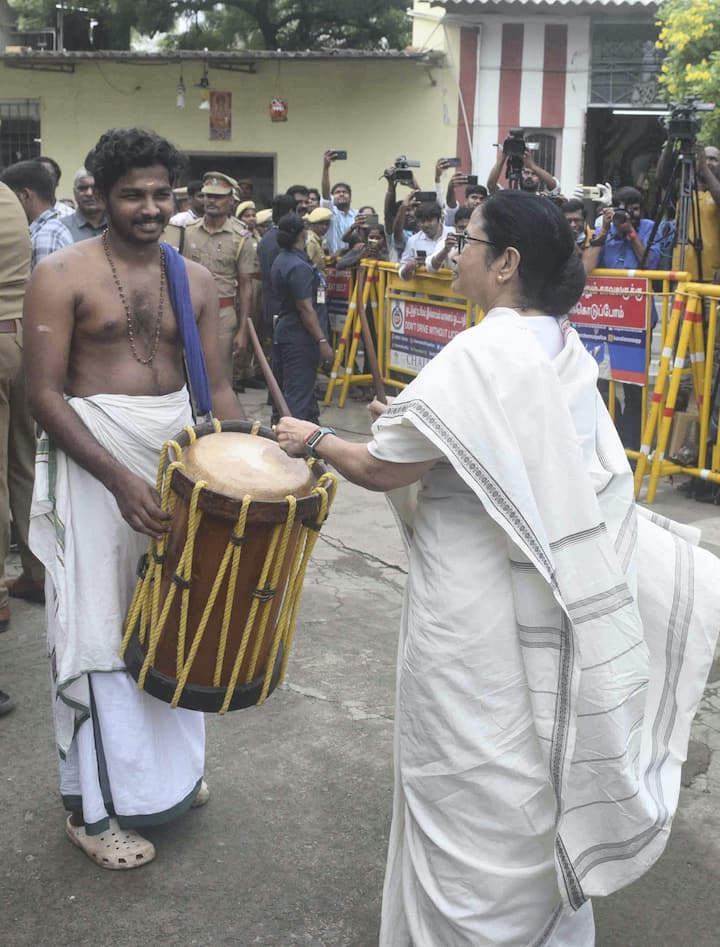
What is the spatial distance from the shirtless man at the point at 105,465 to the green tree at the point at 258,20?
1702 centimetres

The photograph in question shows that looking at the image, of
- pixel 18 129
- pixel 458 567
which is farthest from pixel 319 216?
pixel 18 129

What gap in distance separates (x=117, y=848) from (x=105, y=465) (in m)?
1.02

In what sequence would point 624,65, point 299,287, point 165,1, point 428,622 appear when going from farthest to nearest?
1. point 165,1
2. point 624,65
3. point 299,287
4. point 428,622

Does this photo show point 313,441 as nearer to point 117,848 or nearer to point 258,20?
point 117,848

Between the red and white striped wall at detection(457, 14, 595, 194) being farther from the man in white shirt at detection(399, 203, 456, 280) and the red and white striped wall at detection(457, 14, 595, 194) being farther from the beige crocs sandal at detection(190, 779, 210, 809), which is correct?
the beige crocs sandal at detection(190, 779, 210, 809)

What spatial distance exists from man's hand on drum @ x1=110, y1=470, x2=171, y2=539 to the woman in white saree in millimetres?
450

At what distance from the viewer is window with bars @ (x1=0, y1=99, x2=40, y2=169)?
58.9 ft

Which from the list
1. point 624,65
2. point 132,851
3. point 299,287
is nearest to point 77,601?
point 132,851

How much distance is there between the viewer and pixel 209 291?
3135mm

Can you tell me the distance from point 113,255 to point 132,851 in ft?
5.18

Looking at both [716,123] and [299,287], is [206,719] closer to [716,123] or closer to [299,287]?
[299,287]

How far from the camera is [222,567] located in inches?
99.1

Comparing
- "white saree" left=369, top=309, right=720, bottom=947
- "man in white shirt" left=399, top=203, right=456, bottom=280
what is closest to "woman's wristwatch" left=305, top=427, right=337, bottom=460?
"white saree" left=369, top=309, right=720, bottom=947

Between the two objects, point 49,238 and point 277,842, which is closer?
point 277,842
